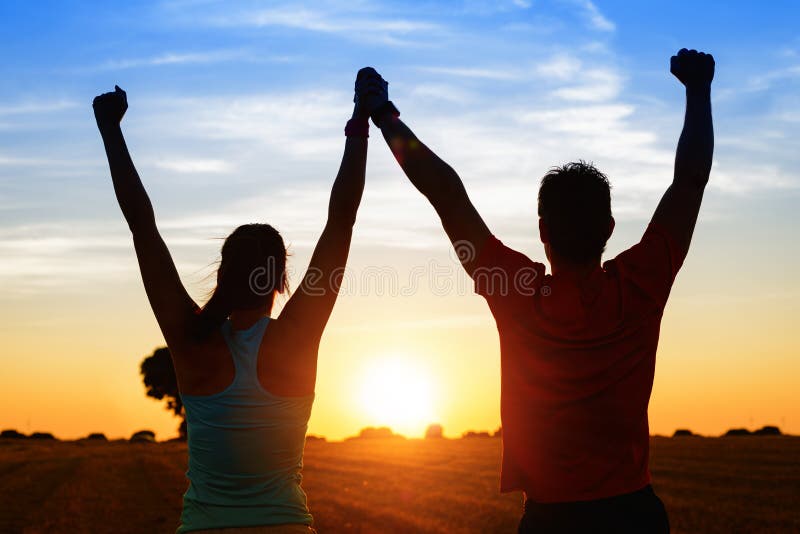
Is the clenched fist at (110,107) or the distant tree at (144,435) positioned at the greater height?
the clenched fist at (110,107)

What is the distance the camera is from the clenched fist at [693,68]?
3.71 m

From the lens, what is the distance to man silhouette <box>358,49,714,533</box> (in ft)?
9.67

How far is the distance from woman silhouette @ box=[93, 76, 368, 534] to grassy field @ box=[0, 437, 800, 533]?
1459cm

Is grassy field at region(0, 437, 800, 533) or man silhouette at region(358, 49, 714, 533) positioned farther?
grassy field at region(0, 437, 800, 533)

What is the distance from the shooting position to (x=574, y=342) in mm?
3000

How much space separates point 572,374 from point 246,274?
1302 mm

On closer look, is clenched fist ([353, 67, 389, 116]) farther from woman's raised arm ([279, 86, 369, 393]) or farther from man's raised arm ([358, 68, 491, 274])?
man's raised arm ([358, 68, 491, 274])

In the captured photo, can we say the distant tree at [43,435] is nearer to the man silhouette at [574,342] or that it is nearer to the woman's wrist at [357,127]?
the woman's wrist at [357,127]

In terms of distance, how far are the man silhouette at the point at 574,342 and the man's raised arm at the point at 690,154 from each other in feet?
0.07

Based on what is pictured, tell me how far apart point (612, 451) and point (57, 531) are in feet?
54.0

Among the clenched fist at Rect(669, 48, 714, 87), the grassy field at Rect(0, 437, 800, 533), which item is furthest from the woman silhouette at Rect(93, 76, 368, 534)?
the grassy field at Rect(0, 437, 800, 533)

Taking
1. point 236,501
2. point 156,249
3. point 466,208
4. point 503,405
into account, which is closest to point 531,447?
point 503,405

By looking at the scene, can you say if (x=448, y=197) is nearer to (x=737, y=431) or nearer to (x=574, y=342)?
(x=574, y=342)

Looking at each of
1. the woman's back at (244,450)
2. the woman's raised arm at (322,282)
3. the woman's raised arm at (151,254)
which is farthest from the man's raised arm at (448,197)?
the woman's raised arm at (151,254)
